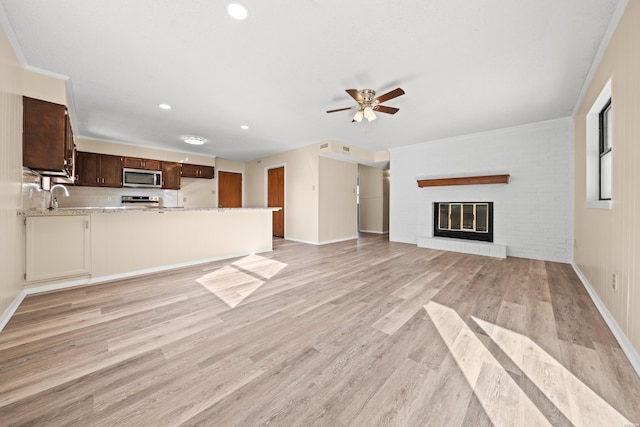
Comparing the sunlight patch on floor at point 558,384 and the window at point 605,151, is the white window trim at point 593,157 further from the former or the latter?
the sunlight patch on floor at point 558,384

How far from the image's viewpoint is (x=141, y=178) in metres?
6.04

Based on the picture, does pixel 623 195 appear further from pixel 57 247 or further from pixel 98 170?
pixel 98 170

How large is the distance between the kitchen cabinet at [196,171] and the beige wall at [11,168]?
4.05 m

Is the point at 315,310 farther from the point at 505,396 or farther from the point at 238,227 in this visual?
the point at 238,227

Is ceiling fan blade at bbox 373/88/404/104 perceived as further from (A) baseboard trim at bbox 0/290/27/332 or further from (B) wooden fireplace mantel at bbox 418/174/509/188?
(A) baseboard trim at bbox 0/290/27/332

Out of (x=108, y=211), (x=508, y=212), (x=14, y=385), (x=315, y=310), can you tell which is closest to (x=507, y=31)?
(x=315, y=310)

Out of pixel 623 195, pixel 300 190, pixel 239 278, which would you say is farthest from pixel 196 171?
pixel 623 195

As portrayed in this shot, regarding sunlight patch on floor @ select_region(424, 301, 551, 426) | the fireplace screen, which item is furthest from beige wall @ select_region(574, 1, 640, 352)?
the fireplace screen

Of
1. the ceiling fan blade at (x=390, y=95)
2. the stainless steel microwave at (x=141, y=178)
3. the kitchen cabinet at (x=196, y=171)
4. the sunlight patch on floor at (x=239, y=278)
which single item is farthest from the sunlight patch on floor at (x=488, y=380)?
the kitchen cabinet at (x=196, y=171)

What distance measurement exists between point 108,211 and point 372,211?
7023 millimetres

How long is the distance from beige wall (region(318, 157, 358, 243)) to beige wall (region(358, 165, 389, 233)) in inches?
59.6

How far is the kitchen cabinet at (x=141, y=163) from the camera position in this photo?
231 inches

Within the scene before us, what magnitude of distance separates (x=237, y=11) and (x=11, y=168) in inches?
103

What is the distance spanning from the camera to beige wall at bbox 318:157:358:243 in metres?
6.20
